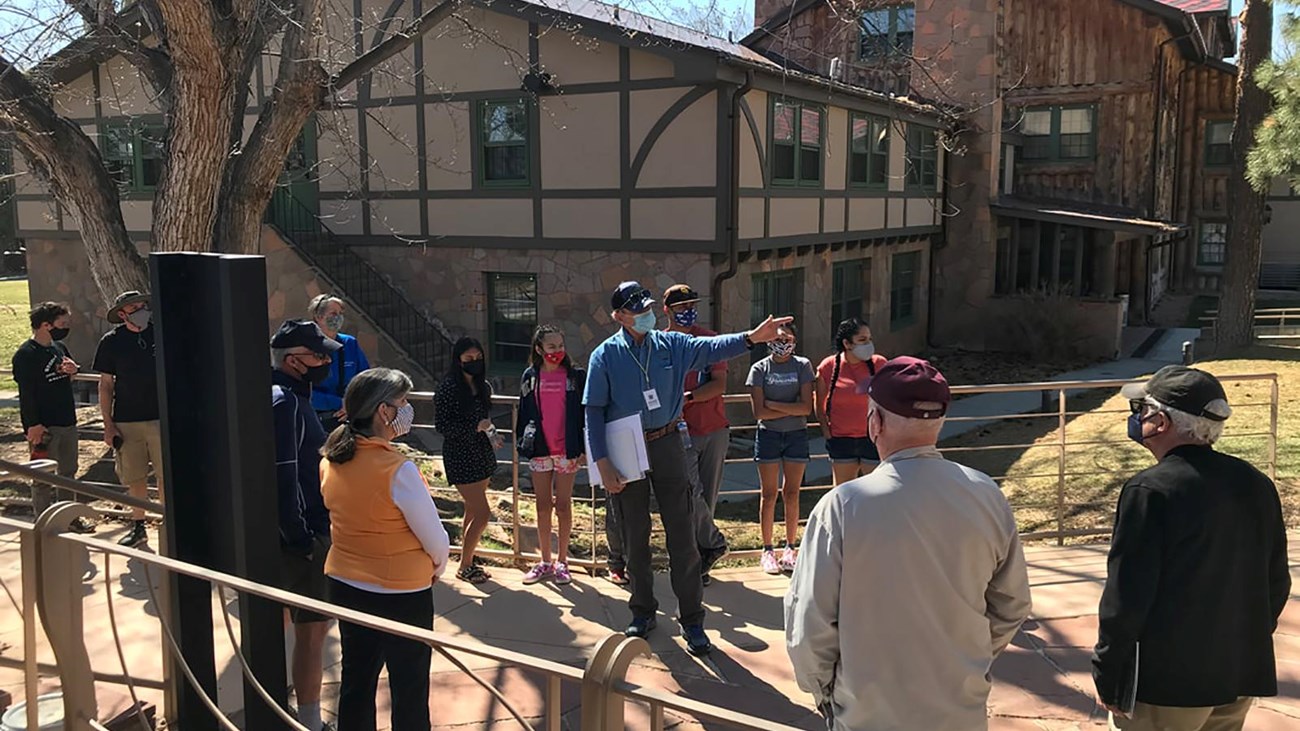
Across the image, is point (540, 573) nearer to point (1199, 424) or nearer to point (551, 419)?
point (551, 419)

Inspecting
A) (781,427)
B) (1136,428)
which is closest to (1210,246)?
(781,427)

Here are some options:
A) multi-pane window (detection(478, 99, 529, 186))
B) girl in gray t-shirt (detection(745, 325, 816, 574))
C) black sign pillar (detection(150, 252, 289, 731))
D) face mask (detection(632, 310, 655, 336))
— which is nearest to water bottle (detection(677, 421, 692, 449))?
face mask (detection(632, 310, 655, 336))

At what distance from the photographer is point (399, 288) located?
1516 cm

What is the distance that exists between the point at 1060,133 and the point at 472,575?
19951mm

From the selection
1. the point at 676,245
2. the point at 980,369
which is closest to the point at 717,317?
the point at 676,245

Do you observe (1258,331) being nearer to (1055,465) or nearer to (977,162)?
(977,162)

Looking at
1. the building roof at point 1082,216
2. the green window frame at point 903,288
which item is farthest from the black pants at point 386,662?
the building roof at point 1082,216

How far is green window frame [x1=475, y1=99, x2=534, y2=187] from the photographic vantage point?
13.7m

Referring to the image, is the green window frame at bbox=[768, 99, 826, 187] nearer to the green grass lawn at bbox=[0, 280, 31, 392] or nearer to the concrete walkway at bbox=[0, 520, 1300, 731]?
the concrete walkway at bbox=[0, 520, 1300, 731]

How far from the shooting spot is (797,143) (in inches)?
541

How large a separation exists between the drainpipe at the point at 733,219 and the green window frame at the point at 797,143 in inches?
45.0

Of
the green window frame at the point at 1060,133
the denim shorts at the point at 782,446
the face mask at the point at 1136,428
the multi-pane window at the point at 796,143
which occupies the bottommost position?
the denim shorts at the point at 782,446

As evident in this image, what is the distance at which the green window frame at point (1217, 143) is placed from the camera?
26.6m

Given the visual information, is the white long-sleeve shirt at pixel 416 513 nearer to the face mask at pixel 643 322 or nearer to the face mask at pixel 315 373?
the face mask at pixel 315 373
